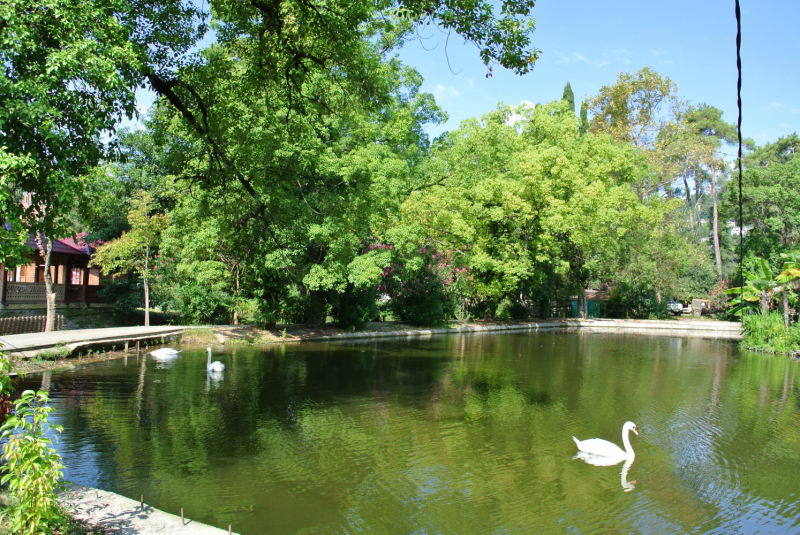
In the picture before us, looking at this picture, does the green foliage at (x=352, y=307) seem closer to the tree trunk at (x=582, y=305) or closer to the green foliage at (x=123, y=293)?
the green foliage at (x=123, y=293)

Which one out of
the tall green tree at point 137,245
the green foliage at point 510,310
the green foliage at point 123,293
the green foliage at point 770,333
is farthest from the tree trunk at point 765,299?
the green foliage at point 123,293

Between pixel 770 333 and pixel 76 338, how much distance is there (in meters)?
24.4

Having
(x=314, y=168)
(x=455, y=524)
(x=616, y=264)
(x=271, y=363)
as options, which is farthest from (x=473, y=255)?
(x=455, y=524)

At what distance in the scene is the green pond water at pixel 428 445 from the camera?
6.22 meters

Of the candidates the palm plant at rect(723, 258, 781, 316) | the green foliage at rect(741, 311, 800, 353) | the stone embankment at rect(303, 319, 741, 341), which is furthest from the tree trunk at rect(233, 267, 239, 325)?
the palm plant at rect(723, 258, 781, 316)

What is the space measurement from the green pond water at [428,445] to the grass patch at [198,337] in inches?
128

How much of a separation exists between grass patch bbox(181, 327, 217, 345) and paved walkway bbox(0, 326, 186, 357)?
369mm

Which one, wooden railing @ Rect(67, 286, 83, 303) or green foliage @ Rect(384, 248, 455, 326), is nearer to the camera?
wooden railing @ Rect(67, 286, 83, 303)

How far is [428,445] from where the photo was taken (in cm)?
852

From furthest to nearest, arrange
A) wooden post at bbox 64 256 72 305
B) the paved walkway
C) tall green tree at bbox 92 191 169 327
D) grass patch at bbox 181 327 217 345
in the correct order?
wooden post at bbox 64 256 72 305, tall green tree at bbox 92 191 169 327, grass patch at bbox 181 327 217 345, the paved walkway

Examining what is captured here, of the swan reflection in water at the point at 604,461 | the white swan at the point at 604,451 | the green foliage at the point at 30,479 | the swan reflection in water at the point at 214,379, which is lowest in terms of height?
the swan reflection in water at the point at 604,461

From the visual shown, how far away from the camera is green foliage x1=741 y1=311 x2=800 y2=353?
20.5 meters

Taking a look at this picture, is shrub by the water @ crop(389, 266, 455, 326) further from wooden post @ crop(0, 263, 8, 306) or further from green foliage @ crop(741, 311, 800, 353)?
wooden post @ crop(0, 263, 8, 306)

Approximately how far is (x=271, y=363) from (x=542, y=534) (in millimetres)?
10874
